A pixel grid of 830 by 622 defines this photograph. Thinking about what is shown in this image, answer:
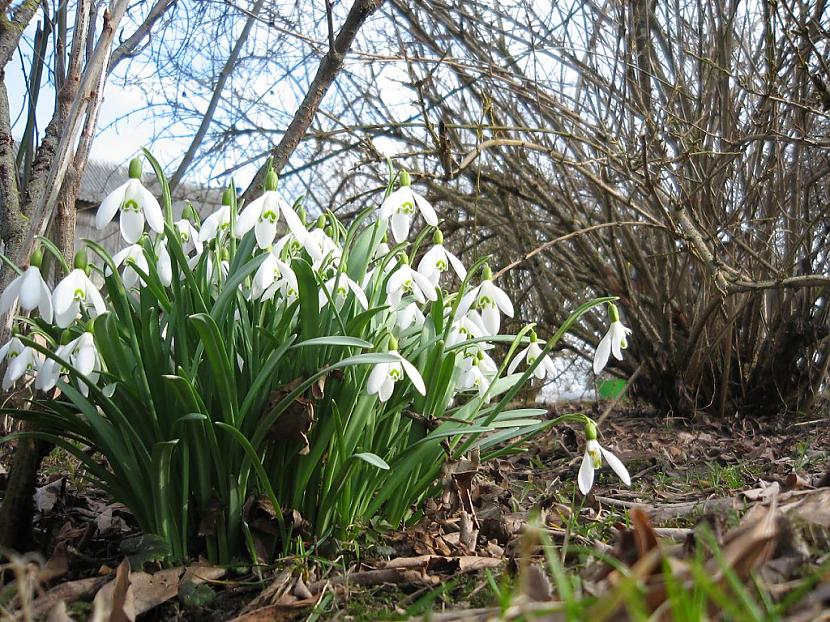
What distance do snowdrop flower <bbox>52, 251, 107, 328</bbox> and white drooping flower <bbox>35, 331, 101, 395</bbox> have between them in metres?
0.05

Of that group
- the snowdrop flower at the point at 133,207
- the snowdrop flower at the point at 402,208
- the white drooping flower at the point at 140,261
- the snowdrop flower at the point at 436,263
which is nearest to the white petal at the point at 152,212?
Result: the snowdrop flower at the point at 133,207

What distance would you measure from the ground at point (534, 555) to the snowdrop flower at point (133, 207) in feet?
A: 2.19

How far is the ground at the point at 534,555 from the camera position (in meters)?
0.76

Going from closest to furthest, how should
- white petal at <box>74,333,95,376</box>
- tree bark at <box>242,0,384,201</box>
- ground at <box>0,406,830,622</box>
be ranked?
ground at <box>0,406,830,622</box> < white petal at <box>74,333,95,376</box> < tree bark at <box>242,0,384,201</box>

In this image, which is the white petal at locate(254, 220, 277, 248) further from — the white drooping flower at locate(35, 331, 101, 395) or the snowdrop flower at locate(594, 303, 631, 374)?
the snowdrop flower at locate(594, 303, 631, 374)

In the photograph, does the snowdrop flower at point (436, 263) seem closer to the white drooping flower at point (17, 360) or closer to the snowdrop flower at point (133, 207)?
the snowdrop flower at point (133, 207)

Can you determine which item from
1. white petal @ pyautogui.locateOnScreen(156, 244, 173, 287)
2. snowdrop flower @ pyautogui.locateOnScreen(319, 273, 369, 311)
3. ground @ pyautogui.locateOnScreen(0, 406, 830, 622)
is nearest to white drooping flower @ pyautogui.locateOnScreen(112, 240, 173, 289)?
white petal @ pyautogui.locateOnScreen(156, 244, 173, 287)

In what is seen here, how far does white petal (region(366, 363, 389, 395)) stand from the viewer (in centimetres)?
149

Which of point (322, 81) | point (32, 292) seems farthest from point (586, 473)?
point (322, 81)

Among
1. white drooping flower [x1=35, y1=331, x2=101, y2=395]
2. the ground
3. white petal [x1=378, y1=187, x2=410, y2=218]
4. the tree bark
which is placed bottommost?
the ground

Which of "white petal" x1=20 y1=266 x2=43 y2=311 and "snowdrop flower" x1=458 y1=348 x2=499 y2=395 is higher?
"white petal" x1=20 y1=266 x2=43 y2=311

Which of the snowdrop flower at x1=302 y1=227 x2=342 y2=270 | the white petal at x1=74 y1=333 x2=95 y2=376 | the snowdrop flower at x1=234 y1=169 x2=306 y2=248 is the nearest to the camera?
the white petal at x1=74 y1=333 x2=95 y2=376

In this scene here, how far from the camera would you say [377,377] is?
1.51 meters

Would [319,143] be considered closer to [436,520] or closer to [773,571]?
[436,520]
